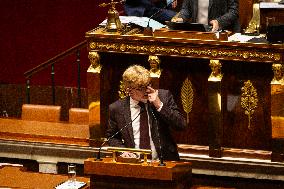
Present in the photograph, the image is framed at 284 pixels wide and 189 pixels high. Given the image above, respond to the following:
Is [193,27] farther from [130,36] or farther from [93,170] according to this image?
[93,170]

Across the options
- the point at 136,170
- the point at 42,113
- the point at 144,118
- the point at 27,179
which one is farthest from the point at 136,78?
the point at 42,113

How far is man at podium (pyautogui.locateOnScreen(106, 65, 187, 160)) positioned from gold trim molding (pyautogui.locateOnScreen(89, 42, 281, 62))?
0.95 meters

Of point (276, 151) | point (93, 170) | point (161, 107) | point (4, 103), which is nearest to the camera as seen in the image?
point (93, 170)

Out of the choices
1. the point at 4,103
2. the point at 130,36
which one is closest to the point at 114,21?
the point at 130,36

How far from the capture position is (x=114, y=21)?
680 centimetres

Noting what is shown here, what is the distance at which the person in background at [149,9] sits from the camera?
736cm

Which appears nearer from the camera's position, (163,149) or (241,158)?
(163,149)

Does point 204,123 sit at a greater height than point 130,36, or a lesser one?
lesser

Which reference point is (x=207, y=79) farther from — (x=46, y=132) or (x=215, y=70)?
(x=46, y=132)

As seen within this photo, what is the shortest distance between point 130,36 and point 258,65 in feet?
3.04

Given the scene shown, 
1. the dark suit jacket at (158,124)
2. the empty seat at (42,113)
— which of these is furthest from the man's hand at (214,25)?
the empty seat at (42,113)

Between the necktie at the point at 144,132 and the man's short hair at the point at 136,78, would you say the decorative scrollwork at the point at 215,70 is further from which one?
the man's short hair at the point at 136,78

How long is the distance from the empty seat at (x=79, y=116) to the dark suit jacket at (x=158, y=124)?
1.66 metres

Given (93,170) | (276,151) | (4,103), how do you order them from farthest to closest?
(4,103) < (276,151) < (93,170)
